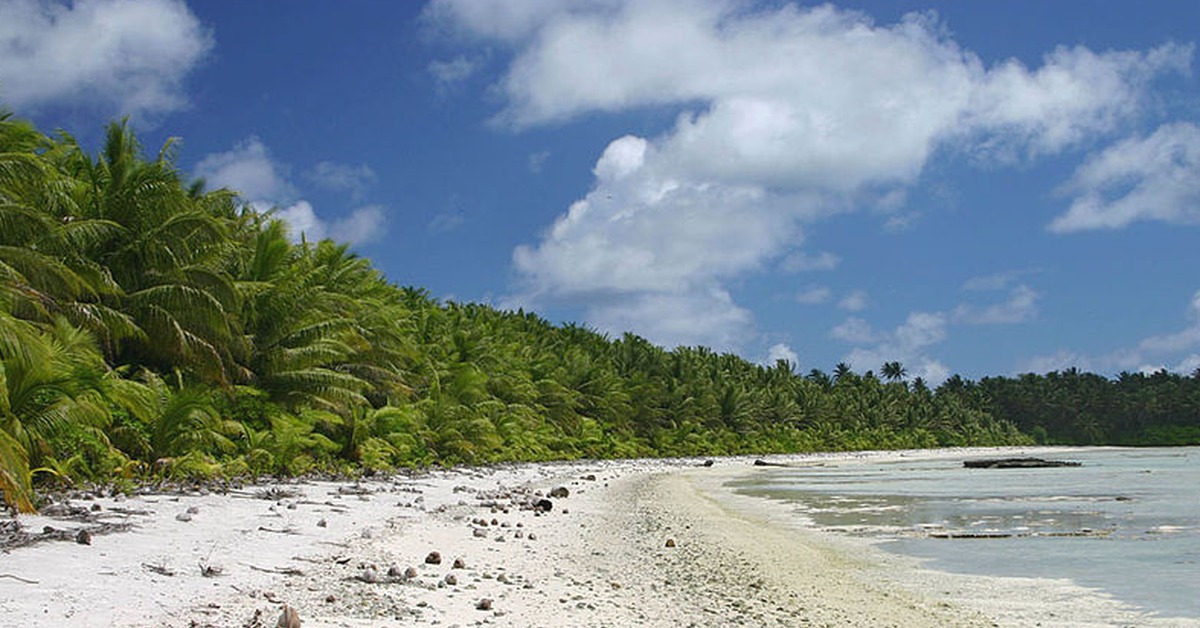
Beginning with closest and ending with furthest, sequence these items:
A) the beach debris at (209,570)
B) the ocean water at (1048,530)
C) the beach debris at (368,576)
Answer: the beach debris at (209,570) → the beach debris at (368,576) → the ocean water at (1048,530)

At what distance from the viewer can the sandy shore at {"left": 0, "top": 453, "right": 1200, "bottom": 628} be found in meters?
5.43

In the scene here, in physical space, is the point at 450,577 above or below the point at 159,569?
below

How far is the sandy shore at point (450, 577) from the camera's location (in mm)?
5426

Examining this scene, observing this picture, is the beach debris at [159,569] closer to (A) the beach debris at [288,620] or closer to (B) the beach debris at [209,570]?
(B) the beach debris at [209,570]

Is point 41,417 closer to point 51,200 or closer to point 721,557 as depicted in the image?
point 51,200

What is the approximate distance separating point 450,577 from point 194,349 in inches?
446

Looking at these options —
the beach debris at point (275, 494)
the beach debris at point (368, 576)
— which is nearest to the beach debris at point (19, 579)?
the beach debris at point (368, 576)

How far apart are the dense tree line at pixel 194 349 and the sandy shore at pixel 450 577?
1.36m

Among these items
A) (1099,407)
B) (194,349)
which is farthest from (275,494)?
(1099,407)

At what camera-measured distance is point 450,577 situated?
698cm

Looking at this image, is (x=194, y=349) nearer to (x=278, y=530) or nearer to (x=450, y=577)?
(x=278, y=530)

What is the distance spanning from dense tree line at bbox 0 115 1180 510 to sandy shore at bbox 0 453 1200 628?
1.36 m


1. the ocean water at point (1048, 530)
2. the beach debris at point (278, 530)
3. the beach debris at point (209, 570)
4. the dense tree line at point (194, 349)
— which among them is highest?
the dense tree line at point (194, 349)

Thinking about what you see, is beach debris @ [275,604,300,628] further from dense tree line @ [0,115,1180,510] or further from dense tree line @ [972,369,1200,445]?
dense tree line @ [972,369,1200,445]
